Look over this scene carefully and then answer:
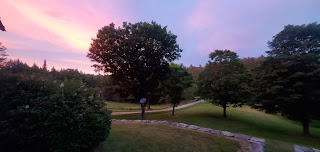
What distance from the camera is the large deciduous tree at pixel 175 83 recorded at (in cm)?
3080

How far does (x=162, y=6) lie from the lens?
57.0 feet

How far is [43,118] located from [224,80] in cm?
2310

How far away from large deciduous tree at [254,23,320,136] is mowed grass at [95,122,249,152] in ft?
41.7

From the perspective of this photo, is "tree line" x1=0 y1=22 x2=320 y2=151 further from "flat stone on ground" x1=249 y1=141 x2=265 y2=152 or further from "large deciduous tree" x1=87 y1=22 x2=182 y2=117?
"flat stone on ground" x1=249 y1=141 x2=265 y2=152

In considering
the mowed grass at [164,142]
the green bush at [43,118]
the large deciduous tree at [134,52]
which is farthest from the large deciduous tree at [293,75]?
the green bush at [43,118]

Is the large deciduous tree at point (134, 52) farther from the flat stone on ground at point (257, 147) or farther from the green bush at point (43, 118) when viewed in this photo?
the green bush at point (43, 118)

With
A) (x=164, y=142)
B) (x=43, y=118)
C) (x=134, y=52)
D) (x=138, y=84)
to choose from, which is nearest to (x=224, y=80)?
(x=138, y=84)

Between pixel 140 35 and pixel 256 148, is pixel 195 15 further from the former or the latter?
pixel 256 148

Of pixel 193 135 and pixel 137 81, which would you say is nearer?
pixel 193 135

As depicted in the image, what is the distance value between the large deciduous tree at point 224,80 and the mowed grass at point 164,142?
17.0 meters

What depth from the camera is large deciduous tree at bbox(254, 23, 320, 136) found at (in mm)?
21125

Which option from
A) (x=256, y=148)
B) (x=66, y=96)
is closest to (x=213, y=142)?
(x=256, y=148)

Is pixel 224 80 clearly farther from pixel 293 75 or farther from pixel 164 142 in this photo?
pixel 164 142

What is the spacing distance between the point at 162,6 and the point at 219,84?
13865 mm
